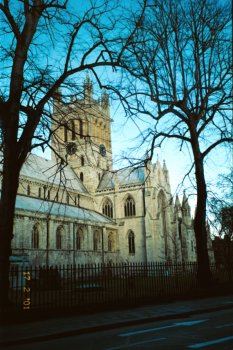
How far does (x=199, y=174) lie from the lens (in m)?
16.8

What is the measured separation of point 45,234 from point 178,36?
26160 millimetres

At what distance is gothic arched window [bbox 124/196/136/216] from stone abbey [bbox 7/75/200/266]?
0.06m

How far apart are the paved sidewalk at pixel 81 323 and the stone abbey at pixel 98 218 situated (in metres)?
22.1

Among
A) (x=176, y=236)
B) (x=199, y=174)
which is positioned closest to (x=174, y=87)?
(x=199, y=174)

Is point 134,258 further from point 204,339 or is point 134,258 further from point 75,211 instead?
point 204,339

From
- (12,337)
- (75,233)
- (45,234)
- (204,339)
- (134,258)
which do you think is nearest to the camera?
(204,339)

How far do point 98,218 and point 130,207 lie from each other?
6.46m

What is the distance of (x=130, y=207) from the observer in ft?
179

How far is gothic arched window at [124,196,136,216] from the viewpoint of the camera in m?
54.1

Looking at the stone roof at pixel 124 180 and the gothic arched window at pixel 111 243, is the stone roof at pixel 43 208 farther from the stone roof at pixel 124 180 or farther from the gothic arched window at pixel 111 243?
the stone roof at pixel 124 180

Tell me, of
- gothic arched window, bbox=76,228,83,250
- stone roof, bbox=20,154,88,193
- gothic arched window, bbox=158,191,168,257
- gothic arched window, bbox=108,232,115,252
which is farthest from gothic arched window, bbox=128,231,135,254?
gothic arched window, bbox=76,228,83,250

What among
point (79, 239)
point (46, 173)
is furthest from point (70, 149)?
point (46, 173)

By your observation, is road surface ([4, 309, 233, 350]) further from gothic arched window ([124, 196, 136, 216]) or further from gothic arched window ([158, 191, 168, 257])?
gothic arched window ([124, 196, 136, 216])

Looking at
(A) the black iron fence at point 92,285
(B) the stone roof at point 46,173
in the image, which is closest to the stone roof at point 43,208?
(B) the stone roof at point 46,173
